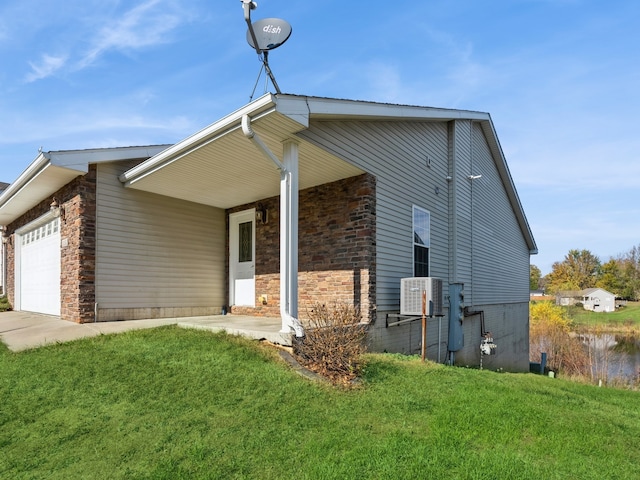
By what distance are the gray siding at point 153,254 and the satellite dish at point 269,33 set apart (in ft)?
11.6

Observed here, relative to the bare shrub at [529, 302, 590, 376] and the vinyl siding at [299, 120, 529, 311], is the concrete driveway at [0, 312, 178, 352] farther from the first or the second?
the bare shrub at [529, 302, 590, 376]

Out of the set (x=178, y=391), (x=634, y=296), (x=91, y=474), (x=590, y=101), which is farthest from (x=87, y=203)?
(x=634, y=296)

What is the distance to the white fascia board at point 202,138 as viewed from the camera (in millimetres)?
4969

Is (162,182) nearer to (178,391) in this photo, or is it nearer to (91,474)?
(178,391)

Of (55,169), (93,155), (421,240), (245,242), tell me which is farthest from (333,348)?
(55,169)

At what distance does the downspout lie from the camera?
18.0 ft

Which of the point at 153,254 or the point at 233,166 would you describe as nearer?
the point at 233,166

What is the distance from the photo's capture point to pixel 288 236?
564cm

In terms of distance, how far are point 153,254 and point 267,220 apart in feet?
8.16

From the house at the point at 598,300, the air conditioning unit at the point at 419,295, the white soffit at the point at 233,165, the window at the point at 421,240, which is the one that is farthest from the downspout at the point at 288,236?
the house at the point at 598,300

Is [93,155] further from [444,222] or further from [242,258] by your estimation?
[444,222]

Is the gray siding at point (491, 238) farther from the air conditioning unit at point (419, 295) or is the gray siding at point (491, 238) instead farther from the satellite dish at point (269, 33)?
the satellite dish at point (269, 33)

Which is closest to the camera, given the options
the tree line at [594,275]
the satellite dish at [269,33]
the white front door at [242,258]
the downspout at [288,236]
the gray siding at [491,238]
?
the downspout at [288,236]

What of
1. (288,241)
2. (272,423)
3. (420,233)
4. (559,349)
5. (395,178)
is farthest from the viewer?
(559,349)
